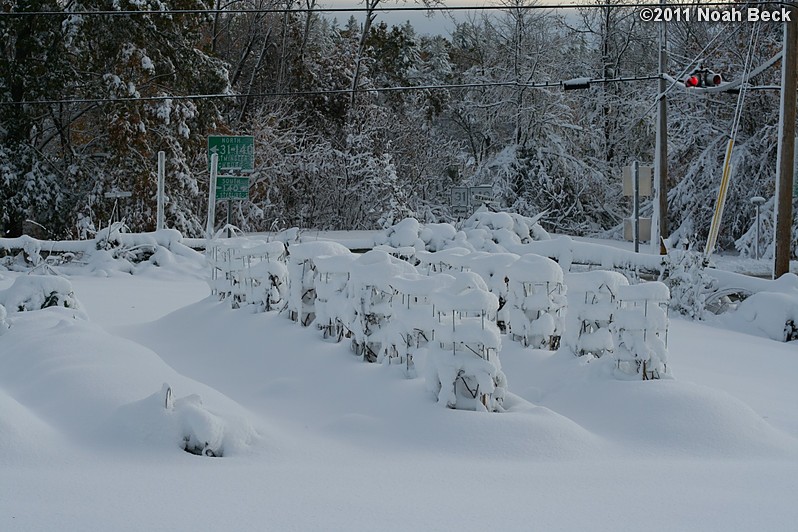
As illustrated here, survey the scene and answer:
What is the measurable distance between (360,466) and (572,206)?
29471mm

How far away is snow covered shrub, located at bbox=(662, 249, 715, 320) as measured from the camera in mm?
14758

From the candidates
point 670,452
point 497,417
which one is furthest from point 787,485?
point 497,417

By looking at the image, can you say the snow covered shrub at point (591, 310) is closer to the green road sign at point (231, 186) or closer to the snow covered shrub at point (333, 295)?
the snow covered shrub at point (333, 295)

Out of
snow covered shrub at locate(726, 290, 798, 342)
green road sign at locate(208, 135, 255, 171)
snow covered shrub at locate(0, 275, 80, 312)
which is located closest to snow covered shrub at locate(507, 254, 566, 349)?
snow covered shrub at locate(0, 275, 80, 312)

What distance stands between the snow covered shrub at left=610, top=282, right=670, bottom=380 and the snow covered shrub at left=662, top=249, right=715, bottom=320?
7506mm

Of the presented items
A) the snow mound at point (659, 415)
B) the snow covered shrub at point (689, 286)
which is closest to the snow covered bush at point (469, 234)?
the snow covered shrub at point (689, 286)

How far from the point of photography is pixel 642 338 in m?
7.41

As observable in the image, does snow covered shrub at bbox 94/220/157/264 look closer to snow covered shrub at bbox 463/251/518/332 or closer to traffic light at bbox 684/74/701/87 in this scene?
traffic light at bbox 684/74/701/87

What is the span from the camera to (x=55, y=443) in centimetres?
Result: 555

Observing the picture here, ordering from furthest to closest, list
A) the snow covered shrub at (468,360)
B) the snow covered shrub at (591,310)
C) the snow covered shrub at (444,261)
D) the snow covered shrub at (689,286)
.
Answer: the snow covered shrub at (689,286)
the snow covered shrub at (444,261)
the snow covered shrub at (591,310)
the snow covered shrub at (468,360)

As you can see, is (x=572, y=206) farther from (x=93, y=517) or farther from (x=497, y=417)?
(x=93, y=517)

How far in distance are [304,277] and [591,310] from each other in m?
2.98

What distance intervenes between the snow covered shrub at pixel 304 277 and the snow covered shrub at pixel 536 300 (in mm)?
1808

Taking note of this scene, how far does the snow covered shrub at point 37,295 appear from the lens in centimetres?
1049
